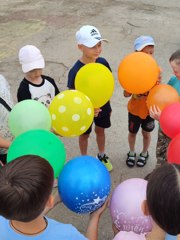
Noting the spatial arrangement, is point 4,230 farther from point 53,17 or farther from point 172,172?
point 53,17

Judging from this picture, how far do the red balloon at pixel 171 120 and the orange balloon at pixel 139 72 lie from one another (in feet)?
1.36

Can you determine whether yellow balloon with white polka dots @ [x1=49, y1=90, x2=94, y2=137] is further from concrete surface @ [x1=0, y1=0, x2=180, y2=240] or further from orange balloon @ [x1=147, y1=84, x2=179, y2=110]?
concrete surface @ [x1=0, y1=0, x2=180, y2=240]

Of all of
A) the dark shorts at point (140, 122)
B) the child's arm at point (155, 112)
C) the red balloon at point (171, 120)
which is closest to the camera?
the red balloon at point (171, 120)

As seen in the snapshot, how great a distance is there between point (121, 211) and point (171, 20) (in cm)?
679

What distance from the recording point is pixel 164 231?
4.68 ft

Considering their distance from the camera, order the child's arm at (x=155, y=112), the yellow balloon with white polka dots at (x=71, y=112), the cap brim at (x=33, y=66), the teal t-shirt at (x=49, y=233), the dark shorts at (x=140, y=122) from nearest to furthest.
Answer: the teal t-shirt at (x=49, y=233) < the yellow balloon with white polka dots at (x=71, y=112) < the child's arm at (x=155, y=112) < the cap brim at (x=33, y=66) < the dark shorts at (x=140, y=122)

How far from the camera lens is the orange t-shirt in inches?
123

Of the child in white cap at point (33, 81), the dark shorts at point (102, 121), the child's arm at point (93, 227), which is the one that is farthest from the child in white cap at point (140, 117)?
the child's arm at point (93, 227)

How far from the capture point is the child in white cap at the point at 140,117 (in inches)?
123

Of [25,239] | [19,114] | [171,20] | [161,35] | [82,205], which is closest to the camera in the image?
[25,239]

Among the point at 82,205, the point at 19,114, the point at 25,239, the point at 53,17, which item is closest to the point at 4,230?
the point at 25,239

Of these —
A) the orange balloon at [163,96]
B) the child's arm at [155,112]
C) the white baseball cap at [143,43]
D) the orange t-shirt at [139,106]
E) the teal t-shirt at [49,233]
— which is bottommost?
the orange t-shirt at [139,106]

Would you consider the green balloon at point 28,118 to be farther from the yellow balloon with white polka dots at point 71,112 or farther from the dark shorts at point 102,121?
the dark shorts at point 102,121

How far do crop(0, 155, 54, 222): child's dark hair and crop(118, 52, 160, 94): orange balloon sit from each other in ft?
4.49
